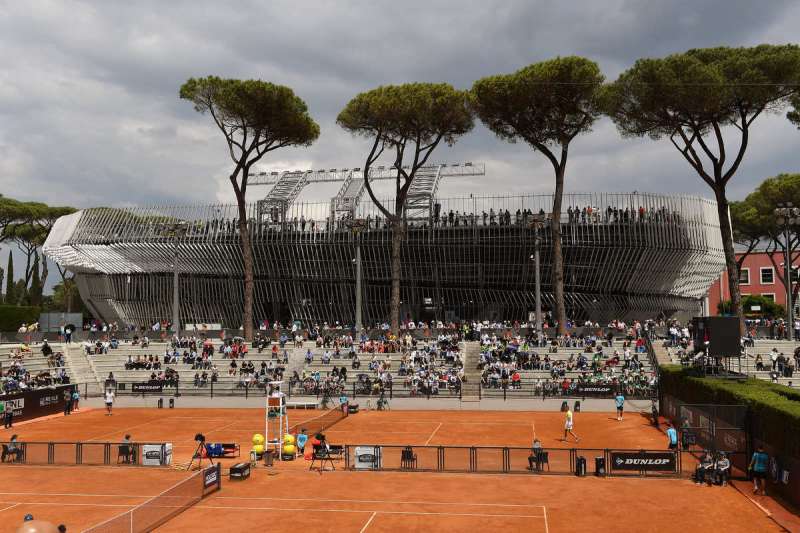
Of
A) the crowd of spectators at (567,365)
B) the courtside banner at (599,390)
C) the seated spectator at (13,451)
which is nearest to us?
the seated spectator at (13,451)

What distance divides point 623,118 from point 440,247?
72.3ft

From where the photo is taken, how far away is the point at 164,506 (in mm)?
18578

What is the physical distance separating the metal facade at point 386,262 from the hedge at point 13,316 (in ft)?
26.3

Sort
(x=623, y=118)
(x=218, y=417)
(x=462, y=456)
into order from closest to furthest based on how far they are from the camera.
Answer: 1. (x=462, y=456)
2. (x=218, y=417)
3. (x=623, y=118)

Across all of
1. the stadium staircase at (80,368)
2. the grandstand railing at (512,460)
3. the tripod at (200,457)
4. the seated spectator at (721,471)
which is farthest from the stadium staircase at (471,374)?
the stadium staircase at (80,368)

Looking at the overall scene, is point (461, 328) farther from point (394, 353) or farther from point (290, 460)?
point (290, 460)

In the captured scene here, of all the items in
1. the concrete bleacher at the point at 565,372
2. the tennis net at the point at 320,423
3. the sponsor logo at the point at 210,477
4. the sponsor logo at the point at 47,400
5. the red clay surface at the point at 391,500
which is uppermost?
the concrete bleacher at the point at 565,372

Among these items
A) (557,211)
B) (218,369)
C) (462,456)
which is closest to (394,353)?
(218,369)

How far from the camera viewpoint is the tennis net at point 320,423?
32.2m

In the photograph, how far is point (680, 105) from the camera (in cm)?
4575

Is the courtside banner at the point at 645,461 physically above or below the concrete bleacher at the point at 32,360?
below

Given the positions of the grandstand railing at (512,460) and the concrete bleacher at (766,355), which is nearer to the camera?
the grandstand railing at (512,460)

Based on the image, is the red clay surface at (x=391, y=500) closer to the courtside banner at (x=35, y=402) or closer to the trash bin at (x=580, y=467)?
the trash bin at (x=580, y=467)

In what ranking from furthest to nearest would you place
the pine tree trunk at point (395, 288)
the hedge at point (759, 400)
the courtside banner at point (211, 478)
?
1. the pine tree trunk at point (395, 288)
2. the courtside banner at point (211, 478)
3. the hedge at point (759, 400)
